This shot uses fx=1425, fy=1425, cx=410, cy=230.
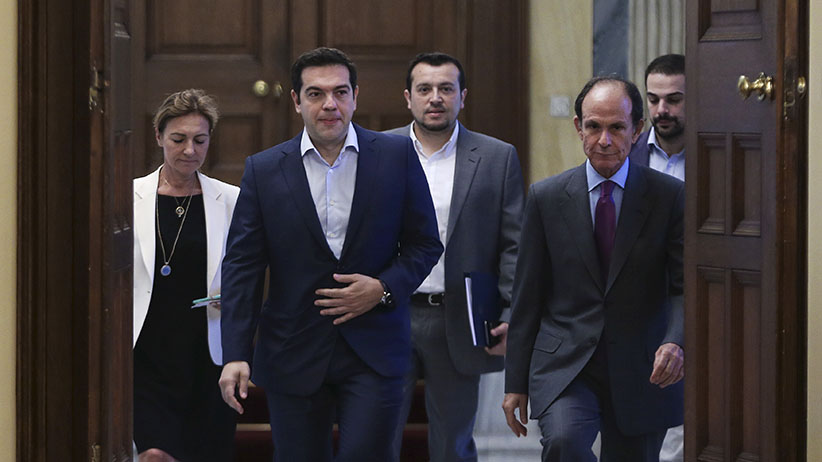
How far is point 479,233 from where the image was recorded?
4941 mm

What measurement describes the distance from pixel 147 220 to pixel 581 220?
5.15 feet

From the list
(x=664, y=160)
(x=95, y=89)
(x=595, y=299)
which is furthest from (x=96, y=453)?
(x=664, y=160)

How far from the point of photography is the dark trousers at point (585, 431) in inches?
147

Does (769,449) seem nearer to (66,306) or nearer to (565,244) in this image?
(565,244)

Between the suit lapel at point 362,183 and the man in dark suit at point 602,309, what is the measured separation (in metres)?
0.45

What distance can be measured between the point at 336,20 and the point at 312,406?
10.3 feet

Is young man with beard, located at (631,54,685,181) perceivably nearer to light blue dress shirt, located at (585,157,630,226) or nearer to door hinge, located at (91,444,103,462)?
light blue dress shirt, located at (585,157,630,226)

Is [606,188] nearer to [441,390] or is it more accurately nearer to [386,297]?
[386,297]

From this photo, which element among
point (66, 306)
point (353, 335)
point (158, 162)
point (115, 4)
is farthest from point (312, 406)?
point (158, 162)

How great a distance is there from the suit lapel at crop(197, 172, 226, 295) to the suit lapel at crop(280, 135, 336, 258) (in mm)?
773

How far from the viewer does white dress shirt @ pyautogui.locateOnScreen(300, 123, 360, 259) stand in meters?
4.07

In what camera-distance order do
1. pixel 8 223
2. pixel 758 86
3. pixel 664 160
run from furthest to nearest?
pixel 664 160 → pixel 758 86 → pixel 8 223

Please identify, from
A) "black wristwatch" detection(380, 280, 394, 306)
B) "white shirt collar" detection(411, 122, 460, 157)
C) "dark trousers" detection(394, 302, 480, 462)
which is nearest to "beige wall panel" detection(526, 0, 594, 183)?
"white shirt collar" detection(411, 122, 460, 157)

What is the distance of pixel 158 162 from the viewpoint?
6527 mm
